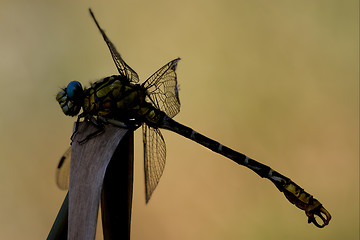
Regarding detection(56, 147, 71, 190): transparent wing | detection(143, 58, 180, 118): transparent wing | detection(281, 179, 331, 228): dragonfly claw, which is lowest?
detection(56, 147, 71, 190): transparent wing

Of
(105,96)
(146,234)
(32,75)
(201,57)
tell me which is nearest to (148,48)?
(201,57)

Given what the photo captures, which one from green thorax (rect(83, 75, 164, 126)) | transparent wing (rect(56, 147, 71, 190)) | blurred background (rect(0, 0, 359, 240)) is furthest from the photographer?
blurred background (rect(0, 0, 359, 240))

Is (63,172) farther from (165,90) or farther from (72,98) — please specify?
(165,90)

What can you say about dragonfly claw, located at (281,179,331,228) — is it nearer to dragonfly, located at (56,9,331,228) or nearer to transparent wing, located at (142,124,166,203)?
dragonfly, located at (56,9,331,228)

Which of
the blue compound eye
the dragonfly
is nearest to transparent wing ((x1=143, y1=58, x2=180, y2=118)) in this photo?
the dragonfly

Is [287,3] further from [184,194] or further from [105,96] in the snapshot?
[105,96]

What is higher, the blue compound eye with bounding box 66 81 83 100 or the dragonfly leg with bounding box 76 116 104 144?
the blue compound eye with bounding box 66 81 83 100

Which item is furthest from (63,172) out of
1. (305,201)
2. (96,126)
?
(305,201)
